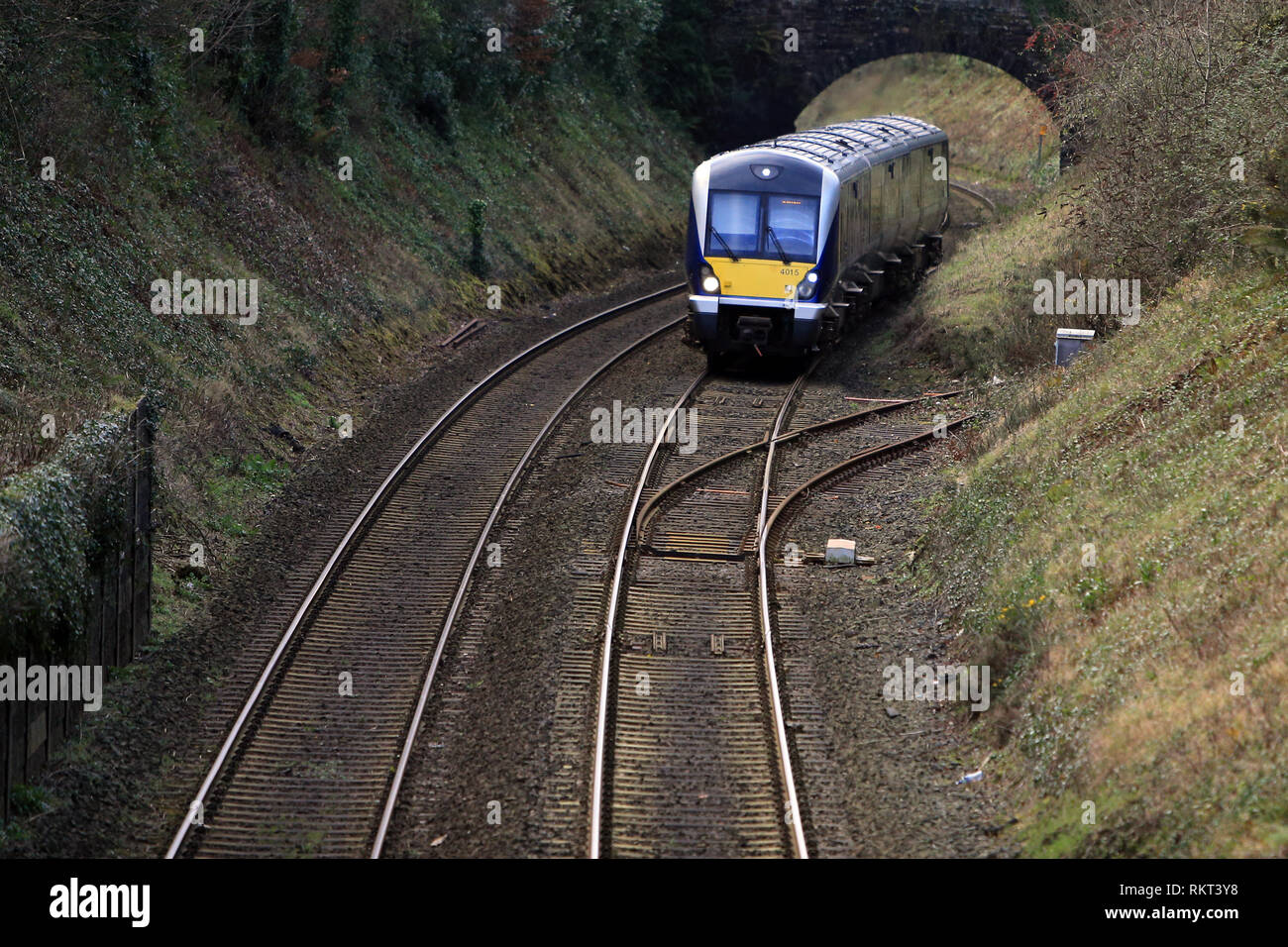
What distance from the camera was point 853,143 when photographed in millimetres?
24656

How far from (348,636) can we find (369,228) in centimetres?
1501

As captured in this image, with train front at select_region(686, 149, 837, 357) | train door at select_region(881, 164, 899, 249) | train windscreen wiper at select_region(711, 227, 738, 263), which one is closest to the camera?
train front at select_region(686, 149, 837, 357)

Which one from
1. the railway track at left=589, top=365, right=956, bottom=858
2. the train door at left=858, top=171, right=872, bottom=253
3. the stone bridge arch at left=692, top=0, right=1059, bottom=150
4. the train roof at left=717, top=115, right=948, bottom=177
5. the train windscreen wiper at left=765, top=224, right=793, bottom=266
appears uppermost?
the stone bridge arch at left=692, top=0, right=1059, bottom=150

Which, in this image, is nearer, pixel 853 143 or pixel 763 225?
pixel 763 225

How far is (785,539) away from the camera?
1494 cm

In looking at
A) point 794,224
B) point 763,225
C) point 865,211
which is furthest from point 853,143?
point 763,225

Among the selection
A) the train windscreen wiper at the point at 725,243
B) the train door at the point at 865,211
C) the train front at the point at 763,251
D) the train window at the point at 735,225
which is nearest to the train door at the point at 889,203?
the train door at the point at 865,211

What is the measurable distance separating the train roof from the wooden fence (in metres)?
11.8

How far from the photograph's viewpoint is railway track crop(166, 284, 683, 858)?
962 cm

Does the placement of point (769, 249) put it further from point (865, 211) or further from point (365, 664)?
point (365, 664)

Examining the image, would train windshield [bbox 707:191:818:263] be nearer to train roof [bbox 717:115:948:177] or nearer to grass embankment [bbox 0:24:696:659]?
train roof [bbox 717:115:948:177]

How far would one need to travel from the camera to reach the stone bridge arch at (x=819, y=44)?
4159 centimetres

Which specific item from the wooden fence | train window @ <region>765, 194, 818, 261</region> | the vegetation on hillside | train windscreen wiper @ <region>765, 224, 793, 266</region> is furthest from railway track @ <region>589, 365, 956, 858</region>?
the vegetation on hillside

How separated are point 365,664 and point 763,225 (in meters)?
11.5
